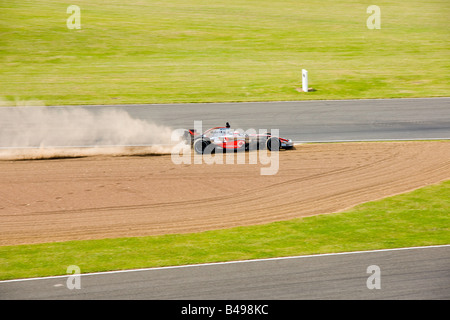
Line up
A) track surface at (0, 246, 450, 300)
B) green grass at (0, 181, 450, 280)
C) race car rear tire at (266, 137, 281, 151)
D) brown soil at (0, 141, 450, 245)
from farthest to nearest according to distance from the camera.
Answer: race car rear tire at (266, 137, 281, 151)
brown soil at (0, 141, 450, 245)
green grass at (0, 181, 450, 280)
track surface at (0, 246, 450, 300)

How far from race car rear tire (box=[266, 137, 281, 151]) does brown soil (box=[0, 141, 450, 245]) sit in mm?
629

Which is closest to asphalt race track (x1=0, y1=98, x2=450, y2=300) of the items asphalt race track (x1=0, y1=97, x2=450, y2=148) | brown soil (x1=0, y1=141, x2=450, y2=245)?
brown soil (x1=0, y1=141, x2=450, y2=245)

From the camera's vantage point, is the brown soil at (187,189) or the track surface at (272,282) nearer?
the track surface at (272,282)

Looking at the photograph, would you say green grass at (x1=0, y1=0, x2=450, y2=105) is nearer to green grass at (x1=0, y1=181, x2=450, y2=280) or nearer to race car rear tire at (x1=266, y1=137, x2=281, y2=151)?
race car rear tire at (x1=266, y1=137, x2=281, y2=151)

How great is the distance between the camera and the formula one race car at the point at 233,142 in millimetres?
25797

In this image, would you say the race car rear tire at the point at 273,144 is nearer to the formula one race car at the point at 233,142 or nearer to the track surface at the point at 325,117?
the formula one race car at the point at 233,142

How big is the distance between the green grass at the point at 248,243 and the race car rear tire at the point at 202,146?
7.72 m

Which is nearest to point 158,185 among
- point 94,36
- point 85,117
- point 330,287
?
point 330,287

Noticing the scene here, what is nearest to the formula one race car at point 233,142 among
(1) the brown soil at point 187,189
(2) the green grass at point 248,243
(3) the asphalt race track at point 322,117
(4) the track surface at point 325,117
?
(1) the brown soil at point 187,189

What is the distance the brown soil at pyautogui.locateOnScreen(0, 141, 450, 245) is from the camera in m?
19.1

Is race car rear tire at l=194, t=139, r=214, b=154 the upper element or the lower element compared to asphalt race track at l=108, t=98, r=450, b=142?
lower

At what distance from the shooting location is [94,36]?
52344mm

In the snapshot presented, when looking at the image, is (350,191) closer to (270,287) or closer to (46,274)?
(270,287)

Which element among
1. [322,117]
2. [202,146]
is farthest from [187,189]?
[322,117]
